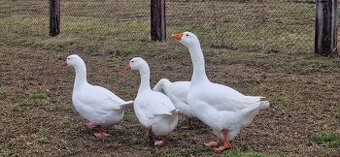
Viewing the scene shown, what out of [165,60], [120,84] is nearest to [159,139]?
[120,84]

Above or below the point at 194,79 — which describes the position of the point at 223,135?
below

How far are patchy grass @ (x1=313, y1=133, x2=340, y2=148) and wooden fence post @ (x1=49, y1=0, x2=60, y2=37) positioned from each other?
8.46m

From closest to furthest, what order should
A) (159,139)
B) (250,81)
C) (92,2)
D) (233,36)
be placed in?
(159,139)
(250,81)
(233,36)
(92,2)

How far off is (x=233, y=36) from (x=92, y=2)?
565 cm

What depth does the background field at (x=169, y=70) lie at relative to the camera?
5523mm

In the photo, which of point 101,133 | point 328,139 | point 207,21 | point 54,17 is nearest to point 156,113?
point 101,133

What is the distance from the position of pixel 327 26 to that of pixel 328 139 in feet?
12.8

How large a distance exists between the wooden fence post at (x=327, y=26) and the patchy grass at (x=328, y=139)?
3701mm

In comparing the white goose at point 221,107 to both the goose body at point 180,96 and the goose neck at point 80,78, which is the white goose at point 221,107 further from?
the goose neck at point 80,78

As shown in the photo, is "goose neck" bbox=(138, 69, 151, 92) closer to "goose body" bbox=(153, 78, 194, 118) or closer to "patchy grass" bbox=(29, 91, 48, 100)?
"goose body" bbox=(153, 78, 194, 118)

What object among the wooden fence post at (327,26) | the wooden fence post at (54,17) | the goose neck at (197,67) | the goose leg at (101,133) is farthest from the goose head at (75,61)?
the wooden fence post at (54,17)

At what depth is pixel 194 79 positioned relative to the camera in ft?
17.6

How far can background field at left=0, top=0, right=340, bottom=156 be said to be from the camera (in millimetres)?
5523

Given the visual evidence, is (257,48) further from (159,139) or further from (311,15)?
(159,139)
